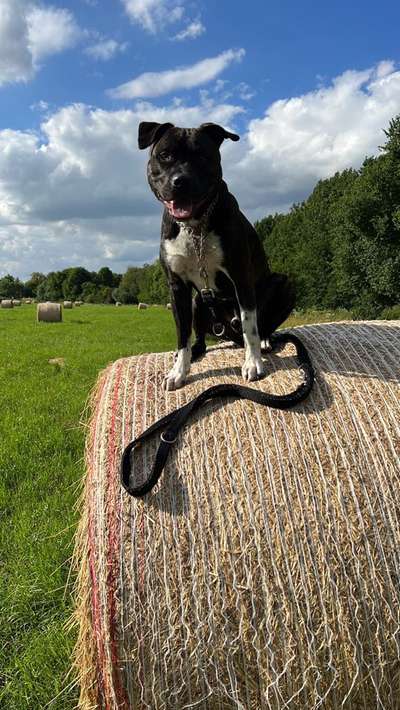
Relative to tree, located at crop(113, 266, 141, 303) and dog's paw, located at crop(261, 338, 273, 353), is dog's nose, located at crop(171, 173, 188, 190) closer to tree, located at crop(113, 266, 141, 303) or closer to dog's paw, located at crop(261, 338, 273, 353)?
dog's paw, located at crop(261, 338, 273, 353)

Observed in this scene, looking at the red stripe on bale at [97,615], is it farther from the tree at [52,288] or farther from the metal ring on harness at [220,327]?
the tree at [52,288]

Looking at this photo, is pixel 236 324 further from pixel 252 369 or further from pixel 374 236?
pixel 374 236

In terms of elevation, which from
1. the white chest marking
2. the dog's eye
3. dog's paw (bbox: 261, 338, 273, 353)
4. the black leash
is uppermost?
the dog's eye

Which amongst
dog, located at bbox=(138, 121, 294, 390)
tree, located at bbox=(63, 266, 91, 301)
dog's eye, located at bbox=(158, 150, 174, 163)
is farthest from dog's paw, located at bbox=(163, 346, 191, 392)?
tree, located at bbox=(63, 266, 91, 301)

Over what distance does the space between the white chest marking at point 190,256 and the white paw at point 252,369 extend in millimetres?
595

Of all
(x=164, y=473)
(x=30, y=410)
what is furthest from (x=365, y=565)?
(x=30, y=410)

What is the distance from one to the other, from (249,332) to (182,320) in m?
0.52

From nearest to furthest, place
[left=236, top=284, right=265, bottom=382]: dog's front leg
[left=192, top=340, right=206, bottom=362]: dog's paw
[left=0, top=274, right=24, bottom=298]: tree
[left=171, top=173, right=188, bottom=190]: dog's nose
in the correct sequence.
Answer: [left=171, top=173, right=188, bottom=190]: dog's nose < [left=236, top=284, right=265, bottom=382]: dog's front leg < [left=192, top=340, right=206, bottom=362]: dog's paw < [left=0, top=274, right=24, bottom=298]: tree

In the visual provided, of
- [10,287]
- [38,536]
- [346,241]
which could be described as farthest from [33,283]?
[38,536]

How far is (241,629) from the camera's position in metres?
2.06

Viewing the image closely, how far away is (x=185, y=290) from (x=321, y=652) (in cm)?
223

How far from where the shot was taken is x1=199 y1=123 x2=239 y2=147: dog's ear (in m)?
3.17

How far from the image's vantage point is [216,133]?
127 inches

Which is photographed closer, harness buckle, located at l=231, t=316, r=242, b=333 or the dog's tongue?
the dog's tongue
